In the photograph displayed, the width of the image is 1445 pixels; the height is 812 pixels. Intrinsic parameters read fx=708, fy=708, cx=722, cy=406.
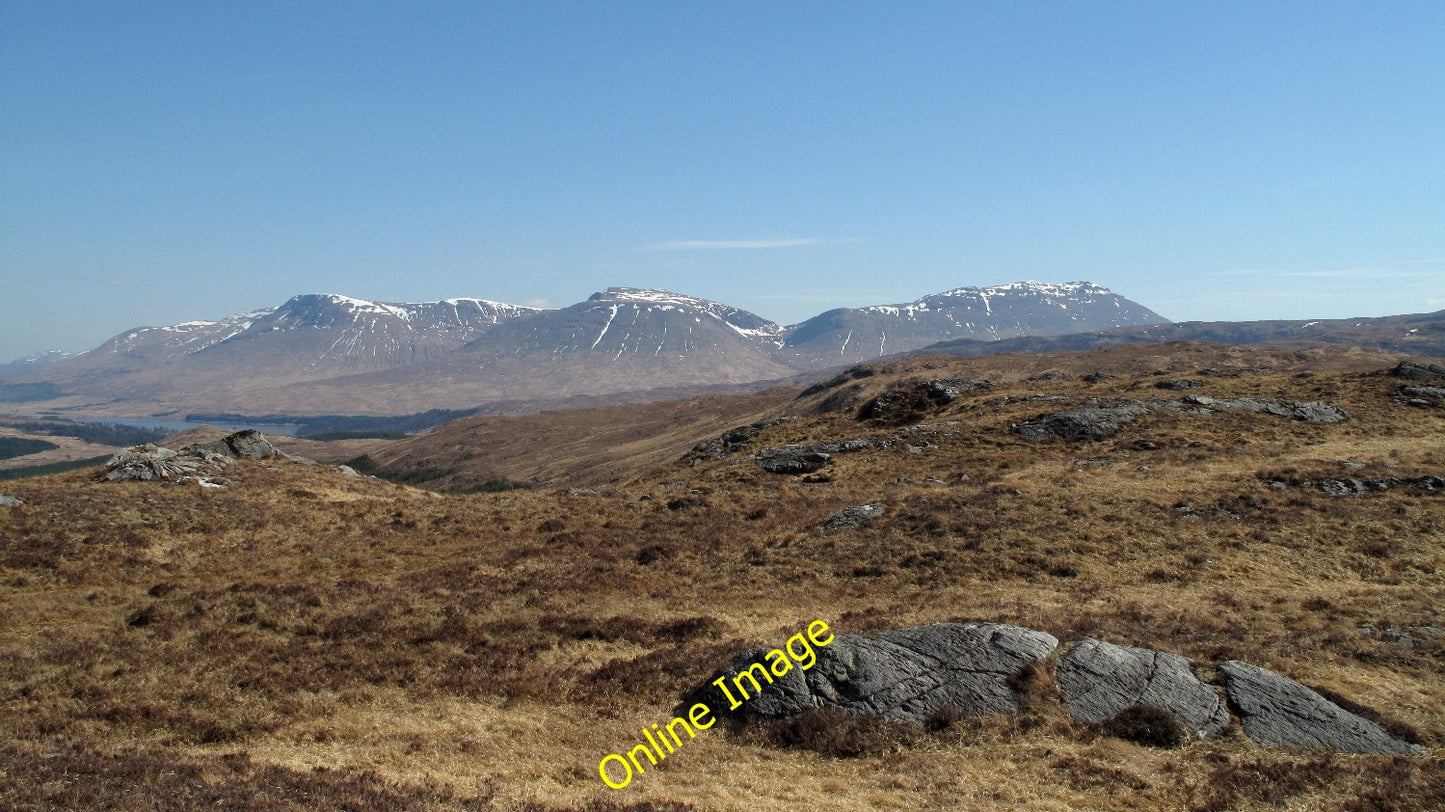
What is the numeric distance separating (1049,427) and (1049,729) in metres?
40.0

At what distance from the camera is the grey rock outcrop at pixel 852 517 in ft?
113

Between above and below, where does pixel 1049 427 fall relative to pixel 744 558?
above

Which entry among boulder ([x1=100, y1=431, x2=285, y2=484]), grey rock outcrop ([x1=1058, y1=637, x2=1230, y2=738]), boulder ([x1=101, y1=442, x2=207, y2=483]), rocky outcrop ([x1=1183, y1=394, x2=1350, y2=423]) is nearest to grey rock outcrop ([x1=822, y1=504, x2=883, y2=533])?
grey rock outcrop ([x1=1058, y1=637, x2=1230, y2=738])

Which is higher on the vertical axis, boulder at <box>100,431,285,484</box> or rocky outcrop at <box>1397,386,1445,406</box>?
rocky outcrop at <box>1397,386,1445,406</box>

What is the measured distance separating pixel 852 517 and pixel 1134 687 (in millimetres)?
19211

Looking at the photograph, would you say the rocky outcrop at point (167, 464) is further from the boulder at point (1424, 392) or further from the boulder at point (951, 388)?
the boulder at point (1424, 392)

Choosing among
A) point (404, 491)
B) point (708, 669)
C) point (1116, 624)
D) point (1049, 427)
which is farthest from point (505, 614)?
point (1049, 427)

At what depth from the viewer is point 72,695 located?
17297 mm

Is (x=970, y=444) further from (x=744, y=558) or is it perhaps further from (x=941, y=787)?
(x=941, y=787)

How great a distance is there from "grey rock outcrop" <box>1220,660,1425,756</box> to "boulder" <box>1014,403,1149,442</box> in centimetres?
3567

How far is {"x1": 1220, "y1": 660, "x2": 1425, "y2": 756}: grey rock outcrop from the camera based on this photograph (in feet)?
47.0

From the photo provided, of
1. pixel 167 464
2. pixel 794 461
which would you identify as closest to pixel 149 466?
pixel 167 464

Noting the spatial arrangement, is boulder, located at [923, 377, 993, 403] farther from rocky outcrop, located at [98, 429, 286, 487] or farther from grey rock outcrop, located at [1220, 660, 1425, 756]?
rocky outcrop, located at [98, 429, 286, 487]

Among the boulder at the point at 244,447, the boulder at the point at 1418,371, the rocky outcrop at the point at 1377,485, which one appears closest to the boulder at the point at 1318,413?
the boulder at the point at 1418,371
